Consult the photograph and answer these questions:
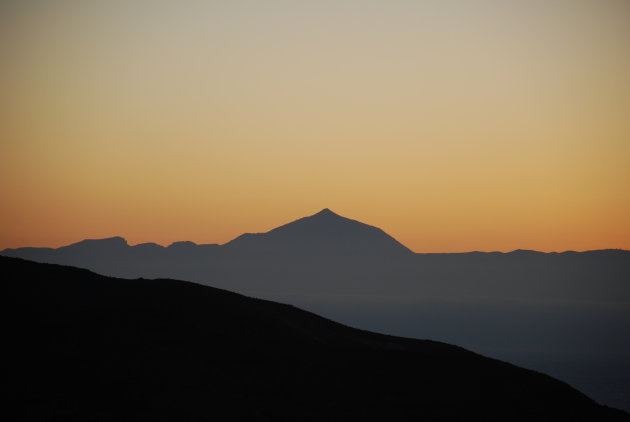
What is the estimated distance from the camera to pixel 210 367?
52.3m

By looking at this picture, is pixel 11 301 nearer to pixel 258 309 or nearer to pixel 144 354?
pixel 144 354

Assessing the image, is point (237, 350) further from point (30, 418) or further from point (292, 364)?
point (30, 418)

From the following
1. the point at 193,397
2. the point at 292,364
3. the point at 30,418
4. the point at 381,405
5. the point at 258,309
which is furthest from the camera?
the point at 258,309

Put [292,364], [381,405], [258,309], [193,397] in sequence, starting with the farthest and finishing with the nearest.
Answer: [258,309] → [292,364] → [381,405] → [193,397]

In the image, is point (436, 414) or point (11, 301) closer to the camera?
point (436, 414)

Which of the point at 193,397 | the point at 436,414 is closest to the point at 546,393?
the point at 436,414

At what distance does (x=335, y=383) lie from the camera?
177 feet

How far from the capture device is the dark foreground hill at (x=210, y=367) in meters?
47.6

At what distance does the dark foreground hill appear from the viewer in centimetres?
4756

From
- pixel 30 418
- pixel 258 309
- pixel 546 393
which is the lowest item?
pixel 30 418

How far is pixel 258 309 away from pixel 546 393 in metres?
22.3

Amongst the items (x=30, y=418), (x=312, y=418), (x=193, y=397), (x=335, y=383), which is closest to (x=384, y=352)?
(x=335, y=383)

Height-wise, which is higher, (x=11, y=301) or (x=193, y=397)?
(x=11, y=301)

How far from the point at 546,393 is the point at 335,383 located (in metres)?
16.6
